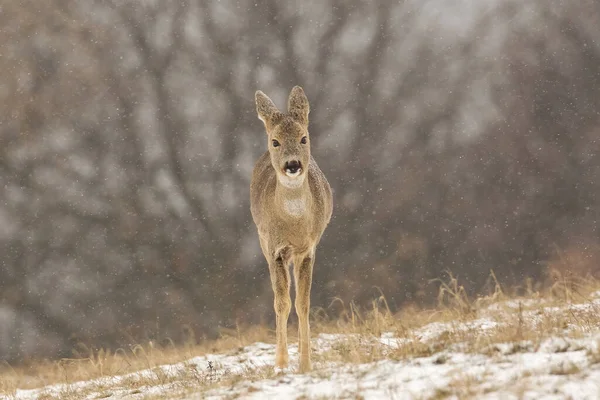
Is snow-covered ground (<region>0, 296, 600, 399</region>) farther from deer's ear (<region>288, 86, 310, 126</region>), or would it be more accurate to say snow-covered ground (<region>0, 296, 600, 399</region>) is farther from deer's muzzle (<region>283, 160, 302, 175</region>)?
deer's ear (<region>288, 86, 310, 126</region>)

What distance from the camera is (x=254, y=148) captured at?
23.1 m

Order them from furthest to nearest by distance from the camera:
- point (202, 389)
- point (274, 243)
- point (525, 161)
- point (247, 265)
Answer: point (525, 161), point (247, 265), point (274, 243), point (202, 389)

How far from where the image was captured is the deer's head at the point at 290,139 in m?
6.74

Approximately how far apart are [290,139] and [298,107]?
50cm

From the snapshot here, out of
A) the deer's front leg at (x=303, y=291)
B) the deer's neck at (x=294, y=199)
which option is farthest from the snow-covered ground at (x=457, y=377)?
the deer's neck at (x=294, y=199)

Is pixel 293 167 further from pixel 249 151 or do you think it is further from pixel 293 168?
pixel 249 151

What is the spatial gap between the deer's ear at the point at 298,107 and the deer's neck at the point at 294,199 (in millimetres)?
537

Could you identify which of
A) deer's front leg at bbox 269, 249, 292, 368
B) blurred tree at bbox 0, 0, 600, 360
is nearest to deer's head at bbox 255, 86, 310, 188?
deer's front leg at bbox 269, 249, 292, 368

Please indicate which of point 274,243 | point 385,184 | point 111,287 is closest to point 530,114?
point 385,184

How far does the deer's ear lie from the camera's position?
23.6 feet

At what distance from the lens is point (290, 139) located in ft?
22.5

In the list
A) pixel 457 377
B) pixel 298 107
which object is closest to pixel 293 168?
pixel 298 107

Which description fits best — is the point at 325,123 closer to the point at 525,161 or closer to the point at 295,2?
the point at 295,2

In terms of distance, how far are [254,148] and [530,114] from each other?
8362mm
